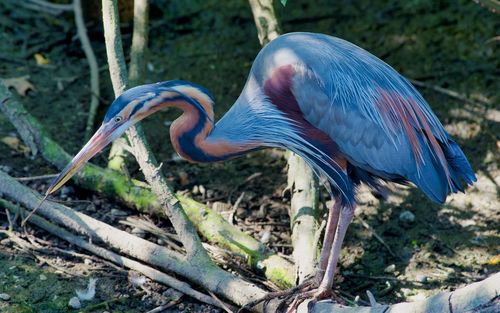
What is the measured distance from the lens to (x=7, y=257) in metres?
4.74

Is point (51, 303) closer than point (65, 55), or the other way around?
point (51, 303)

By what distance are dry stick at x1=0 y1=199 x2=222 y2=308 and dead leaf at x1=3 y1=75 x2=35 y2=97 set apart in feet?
5.51

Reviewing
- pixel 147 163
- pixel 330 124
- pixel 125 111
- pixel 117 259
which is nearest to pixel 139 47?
pixel 147 163

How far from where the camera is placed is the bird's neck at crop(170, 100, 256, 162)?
431 centimetres

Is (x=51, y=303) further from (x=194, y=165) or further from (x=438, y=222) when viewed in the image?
(x=438, y=222)

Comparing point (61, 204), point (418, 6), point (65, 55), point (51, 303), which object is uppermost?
point (418, 6)

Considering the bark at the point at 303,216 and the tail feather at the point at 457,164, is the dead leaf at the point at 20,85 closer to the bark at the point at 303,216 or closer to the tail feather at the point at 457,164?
the bark at the point at 303,216

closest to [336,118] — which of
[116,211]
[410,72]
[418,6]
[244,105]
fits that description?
[244,105]

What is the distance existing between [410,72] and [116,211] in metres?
2.80

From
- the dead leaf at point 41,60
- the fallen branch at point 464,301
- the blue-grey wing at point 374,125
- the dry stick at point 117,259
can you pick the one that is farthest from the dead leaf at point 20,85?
the fallen branch at point 464,301

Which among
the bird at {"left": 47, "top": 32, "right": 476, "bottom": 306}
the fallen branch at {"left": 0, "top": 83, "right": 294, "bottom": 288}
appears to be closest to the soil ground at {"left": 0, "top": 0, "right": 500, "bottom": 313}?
the fallen branch at {"left": 0, "top": 83, "right": 294, "bottom": 288}

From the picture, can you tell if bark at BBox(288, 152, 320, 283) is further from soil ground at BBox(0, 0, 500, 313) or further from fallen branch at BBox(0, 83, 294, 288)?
soil ground at BBox(0, 0, 500, 313)

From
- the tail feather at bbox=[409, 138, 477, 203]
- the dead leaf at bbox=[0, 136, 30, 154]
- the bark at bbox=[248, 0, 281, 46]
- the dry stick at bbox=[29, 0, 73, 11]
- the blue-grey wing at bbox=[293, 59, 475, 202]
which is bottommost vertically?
the dead leaf at bbox=[0, 136, 30, 154]

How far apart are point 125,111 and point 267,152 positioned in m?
2.23
